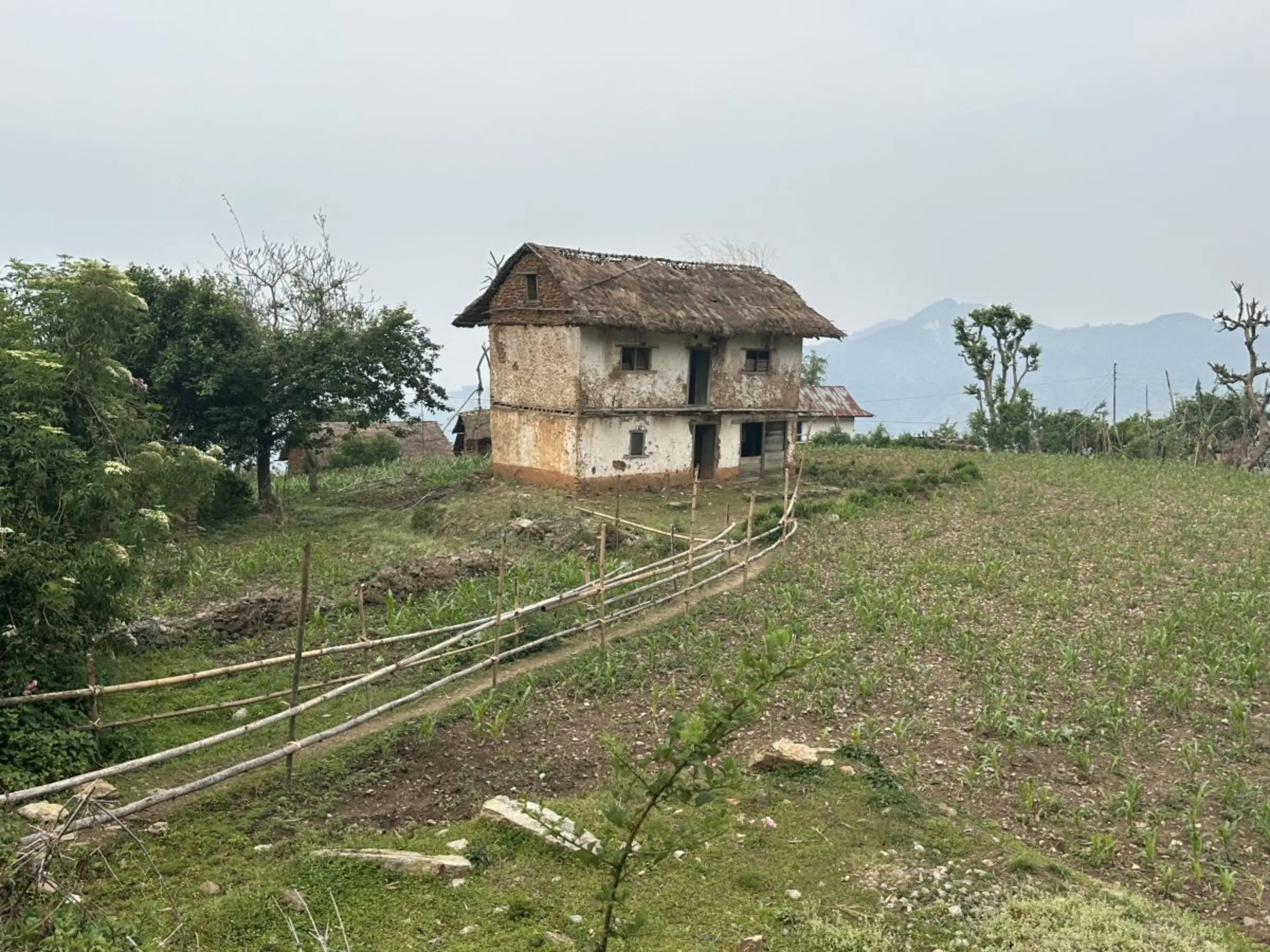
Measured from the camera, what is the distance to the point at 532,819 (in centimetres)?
725

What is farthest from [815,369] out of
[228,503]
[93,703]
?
[93,703]

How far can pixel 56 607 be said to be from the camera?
8.12 metres

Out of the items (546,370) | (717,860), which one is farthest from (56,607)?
(546,370)

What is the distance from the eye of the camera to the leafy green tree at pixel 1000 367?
136 ft

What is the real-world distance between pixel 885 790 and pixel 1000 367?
38.9m

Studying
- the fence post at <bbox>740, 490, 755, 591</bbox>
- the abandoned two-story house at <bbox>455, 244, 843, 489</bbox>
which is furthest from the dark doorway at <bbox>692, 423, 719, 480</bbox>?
the fence post at <bbox>740, 490, 755, 591</bbox>

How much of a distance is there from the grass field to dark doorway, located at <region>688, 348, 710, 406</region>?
10800 mm

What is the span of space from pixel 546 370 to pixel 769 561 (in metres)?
9.57

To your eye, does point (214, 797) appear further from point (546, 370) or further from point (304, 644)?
point (546, 370)

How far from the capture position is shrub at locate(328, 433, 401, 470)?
36375 mm

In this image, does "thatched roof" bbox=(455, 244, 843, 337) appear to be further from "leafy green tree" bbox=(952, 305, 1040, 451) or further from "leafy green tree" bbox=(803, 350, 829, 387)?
"leafy green tree" bbox=(803, 350, 829, 387)

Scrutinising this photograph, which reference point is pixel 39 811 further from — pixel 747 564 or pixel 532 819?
pixel 747 564

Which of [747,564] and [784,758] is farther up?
[747,564]

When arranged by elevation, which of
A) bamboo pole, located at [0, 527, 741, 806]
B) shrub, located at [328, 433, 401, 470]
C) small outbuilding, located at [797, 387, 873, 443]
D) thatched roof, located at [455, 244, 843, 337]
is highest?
thatched roof, located at [455, 244, 843, 337]
